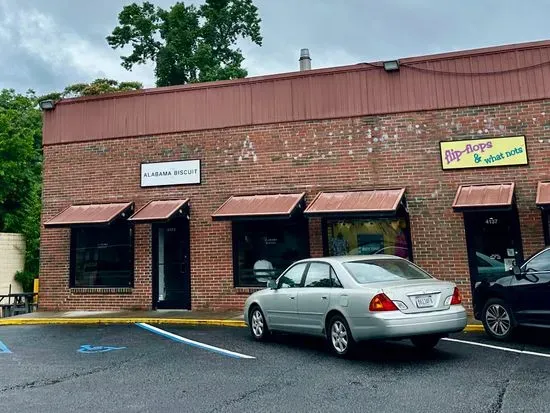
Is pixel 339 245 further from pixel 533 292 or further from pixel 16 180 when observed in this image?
pixel 16 180

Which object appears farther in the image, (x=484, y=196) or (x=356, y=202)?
(x=356, y=202)

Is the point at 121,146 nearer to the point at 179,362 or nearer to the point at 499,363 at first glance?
the point at 179,362

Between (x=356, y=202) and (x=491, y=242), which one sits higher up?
(x=356, y=202)

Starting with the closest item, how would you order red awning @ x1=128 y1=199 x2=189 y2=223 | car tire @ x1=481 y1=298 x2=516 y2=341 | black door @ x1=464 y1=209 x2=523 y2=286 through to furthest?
car tire @ x1=481 y1=298 x2=516 y2=341
black door @ x1=464 y1=209 x2=523 y2=286
red awning @ x1=128 y1=199 x2=189 y2=223

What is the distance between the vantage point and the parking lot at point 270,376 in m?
5.56

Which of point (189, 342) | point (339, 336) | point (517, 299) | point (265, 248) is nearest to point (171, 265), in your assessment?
point (265, 248)

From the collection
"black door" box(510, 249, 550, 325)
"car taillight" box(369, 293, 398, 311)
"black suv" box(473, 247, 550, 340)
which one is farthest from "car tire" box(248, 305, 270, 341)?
"black door" box(510, 249, 550, 325)

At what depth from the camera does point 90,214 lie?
14727 millimetres

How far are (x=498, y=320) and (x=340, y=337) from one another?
3101 mm

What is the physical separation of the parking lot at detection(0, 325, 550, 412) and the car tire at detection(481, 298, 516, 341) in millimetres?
276

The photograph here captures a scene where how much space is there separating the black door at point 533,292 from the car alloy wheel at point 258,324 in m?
4.28

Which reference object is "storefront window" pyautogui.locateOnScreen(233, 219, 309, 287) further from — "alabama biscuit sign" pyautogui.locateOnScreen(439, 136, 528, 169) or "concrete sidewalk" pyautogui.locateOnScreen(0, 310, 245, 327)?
"alabama biscuit sign" pyautogui.locateOnScreen(439, 136, 528, 169)

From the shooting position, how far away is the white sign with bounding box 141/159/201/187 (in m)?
14.8

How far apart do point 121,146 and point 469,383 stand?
12.2 metres
